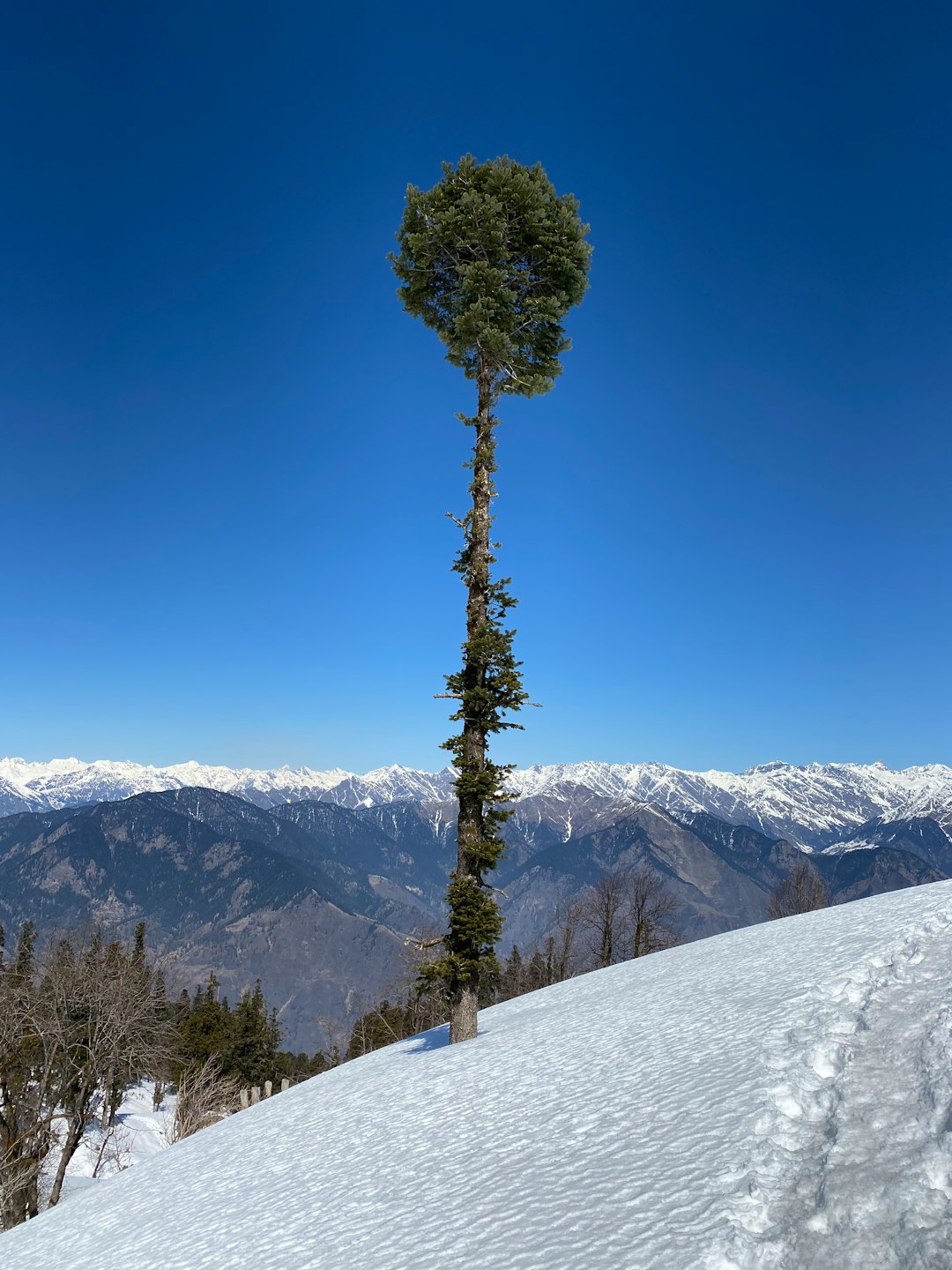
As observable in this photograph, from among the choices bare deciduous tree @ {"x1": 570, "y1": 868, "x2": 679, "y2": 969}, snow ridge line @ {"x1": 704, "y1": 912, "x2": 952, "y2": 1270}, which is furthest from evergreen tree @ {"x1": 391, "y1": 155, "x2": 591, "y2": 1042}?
bare deciduous tree @ {"x1": 570, "y1": 868, "x2": 679, "y2": 969}

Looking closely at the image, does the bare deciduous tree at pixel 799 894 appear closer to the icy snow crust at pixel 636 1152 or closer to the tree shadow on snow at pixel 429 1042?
the tree shadow on snow at pixel 429 1042

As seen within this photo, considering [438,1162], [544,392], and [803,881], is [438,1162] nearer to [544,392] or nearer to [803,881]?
[544,392]

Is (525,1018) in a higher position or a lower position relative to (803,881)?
higher

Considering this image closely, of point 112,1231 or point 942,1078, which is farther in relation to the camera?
point 112,1231

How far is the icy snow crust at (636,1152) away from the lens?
3984 mm

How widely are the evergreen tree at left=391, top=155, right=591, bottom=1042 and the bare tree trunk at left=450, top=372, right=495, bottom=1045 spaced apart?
24mm

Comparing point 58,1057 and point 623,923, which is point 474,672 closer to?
point 58,1057

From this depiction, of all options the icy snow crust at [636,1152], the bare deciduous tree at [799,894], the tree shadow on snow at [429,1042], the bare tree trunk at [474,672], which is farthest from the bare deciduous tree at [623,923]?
the icy snow crust at [636,1152]

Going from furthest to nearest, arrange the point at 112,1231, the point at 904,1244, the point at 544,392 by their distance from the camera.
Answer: the point at 544,392 → the point at 112,1231 → the point at 904,1244

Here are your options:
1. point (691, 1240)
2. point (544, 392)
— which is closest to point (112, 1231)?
point (691, 1240)

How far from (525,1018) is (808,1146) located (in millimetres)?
10229

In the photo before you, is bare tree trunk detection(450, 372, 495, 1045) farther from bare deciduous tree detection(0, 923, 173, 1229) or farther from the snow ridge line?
bare deciduous tree detection(0, 923, 173, 1229)

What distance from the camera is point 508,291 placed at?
16219 mm

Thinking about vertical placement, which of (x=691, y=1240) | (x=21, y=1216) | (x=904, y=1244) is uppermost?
(x=904, y=1244)
